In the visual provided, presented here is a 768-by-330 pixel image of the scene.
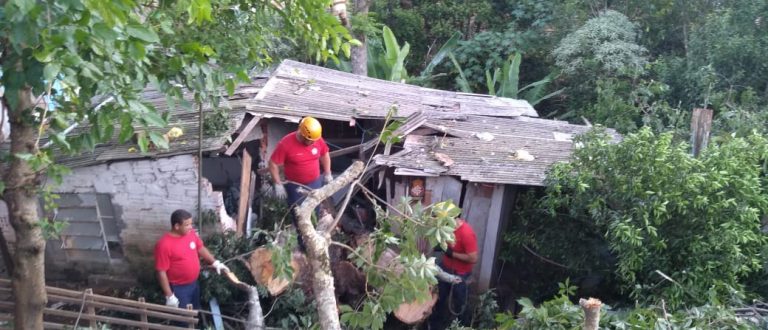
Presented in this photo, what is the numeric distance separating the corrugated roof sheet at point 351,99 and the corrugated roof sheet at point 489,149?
43cm

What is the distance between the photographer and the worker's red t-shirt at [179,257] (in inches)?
263

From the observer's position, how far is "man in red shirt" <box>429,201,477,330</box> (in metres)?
7.29

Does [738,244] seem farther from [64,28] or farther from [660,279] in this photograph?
[64,28]

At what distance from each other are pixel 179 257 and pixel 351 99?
11.8ft

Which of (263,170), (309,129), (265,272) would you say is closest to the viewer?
(265,272)

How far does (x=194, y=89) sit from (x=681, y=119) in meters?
6.74

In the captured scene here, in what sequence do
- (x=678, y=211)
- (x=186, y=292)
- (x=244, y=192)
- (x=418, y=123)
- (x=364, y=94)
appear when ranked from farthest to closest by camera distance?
(x=364, y=94) < (x=418, y=123) < (x=244, y=192) < (x=186, y=292) < (x=678, y=211)

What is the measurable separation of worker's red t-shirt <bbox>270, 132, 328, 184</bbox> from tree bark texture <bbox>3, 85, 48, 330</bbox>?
11.3 feet

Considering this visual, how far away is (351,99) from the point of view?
963 centimetres

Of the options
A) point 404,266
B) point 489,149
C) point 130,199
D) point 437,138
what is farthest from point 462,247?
point 130,199

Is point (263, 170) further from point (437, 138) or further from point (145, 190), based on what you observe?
point (437, 138)

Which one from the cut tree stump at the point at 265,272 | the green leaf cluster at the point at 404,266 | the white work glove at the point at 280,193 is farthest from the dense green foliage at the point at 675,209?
the white work glove at the point at 280,193

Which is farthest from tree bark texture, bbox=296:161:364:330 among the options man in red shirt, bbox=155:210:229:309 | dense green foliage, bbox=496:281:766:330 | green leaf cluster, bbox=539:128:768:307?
green leaf cluster, bbox=539:128:768:307

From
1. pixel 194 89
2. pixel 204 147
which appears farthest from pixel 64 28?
pixel 204 147
